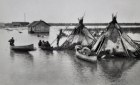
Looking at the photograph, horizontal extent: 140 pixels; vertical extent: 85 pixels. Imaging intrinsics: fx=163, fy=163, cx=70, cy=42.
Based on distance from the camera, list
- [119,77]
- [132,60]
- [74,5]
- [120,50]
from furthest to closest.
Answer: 1. [120,50]
2. [132,60]
3. [74,5]
4. [119,77]

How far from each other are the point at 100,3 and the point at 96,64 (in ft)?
9.63

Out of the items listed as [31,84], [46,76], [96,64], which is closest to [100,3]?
[96,64]

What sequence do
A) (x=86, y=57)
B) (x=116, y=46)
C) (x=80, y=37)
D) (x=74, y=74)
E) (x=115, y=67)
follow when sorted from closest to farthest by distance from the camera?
(x=74, y=74) → (x=115, y=67) → (x=86, y=57) → (x=116, y=46) → (x=80, y=37)

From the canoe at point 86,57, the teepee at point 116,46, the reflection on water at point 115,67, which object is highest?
the teepee at point 116,46

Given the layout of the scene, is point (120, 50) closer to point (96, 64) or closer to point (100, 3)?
point (96, 64)

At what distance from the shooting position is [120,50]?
31.3ft

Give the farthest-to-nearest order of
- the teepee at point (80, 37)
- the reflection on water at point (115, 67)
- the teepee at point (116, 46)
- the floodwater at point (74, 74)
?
the teepee at point (80, 37)
the teepee at point (116, 46)
the reflection on water at point (115, 67)
the floodwater at point (74, 74)

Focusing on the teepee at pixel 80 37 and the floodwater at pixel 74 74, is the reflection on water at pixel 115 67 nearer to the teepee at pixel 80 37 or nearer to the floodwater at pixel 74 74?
the floodwater at pixel 74 74

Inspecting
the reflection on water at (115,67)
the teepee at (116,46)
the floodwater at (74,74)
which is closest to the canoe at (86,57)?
the floodwater at (74,74)

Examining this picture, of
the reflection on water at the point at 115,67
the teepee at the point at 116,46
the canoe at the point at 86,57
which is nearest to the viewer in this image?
the reflection on water at the point at 115,67

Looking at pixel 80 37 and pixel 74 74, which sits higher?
pixel 80 37

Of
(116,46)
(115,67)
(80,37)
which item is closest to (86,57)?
(115,67)

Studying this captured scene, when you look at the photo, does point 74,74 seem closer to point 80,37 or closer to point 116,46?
point 116,46

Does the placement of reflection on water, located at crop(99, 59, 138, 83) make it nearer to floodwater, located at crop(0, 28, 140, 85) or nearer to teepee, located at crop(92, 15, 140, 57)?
floodwater, located at crop(0, 28, 140, 85)
